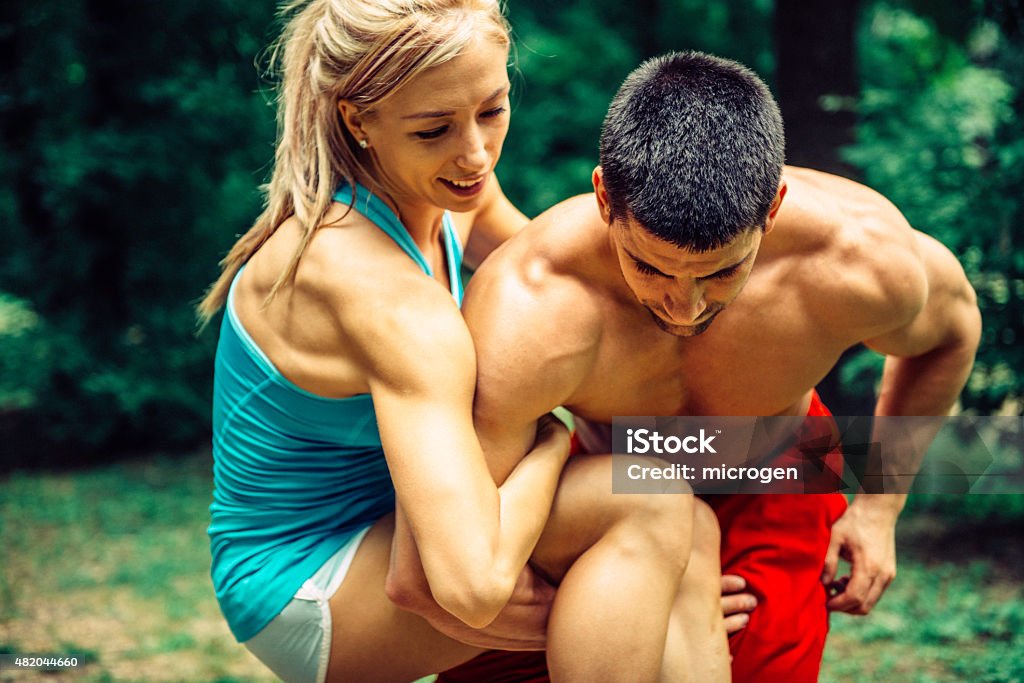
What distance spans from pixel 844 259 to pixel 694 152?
0.52 m

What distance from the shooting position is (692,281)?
2211mm

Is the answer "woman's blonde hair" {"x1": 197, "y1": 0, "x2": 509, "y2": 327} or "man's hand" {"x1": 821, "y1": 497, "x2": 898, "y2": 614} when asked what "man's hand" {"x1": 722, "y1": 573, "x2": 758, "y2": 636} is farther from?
"woman's blonde hair" {"x1": 197, "y1": 0, "x2": 509, "y2": 327}

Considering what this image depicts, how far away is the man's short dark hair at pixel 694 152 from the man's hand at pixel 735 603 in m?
0.91

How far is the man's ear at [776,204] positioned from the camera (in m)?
2.28

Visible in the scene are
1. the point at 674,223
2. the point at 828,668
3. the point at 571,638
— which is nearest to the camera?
the point at 674,223

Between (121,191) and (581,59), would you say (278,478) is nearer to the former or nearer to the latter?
(121,191)

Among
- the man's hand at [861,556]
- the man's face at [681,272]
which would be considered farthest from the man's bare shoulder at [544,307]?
the man's hand at [861,556]

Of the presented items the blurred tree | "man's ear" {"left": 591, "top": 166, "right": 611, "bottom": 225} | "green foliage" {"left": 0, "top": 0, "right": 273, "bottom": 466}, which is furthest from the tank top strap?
"green foliage" {"left": 0, "top": 0, "right": 273, "bottom": 466}

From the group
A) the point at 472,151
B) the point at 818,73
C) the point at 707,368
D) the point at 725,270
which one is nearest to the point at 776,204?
the point at 725,270

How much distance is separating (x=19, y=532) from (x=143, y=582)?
3.48ft

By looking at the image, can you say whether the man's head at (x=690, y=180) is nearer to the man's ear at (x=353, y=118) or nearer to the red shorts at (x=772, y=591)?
the man's ear at (x=353, y=118)

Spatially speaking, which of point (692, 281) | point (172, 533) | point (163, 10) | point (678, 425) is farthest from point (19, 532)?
point (692, 281)

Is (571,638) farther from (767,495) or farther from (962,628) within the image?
(962,628)

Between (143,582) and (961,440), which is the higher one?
(961,440)
